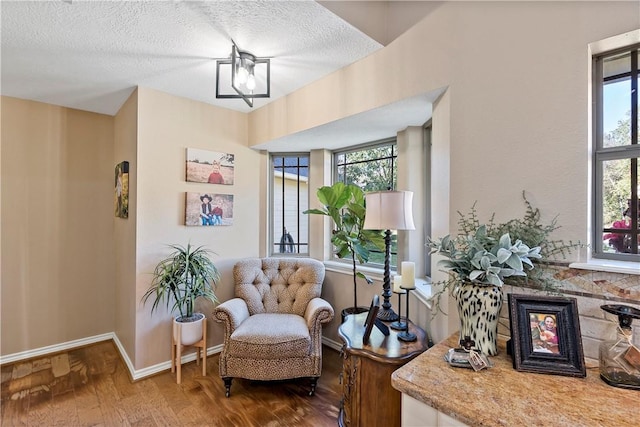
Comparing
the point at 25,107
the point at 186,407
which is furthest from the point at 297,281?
the point at 25,107

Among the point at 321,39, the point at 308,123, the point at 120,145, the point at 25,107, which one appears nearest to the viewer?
the point at 321,39

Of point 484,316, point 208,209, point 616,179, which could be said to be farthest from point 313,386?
point 616,179

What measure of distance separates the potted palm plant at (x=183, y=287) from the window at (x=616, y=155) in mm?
2681

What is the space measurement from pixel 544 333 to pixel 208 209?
2.82 metres

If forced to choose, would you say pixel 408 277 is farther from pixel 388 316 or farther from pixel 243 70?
pixel 243 70

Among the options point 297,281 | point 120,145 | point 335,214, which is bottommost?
point 297,281

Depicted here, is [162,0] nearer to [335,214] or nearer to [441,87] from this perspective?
[441,87]

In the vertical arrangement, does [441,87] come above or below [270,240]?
above

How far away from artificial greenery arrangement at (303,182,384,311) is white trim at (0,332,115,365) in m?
2.95

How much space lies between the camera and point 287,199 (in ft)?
11.7

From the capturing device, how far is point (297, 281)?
2904 mm

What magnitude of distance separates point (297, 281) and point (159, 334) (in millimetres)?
1368

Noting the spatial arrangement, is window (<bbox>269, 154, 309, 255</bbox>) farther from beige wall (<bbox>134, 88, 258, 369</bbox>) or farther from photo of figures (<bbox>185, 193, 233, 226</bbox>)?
photo of figures (<bbox>185, 193, 233, 226</bbox>)

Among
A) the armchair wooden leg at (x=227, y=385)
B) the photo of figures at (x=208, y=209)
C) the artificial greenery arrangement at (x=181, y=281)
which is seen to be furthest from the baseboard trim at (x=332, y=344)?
the photo of figures at (x=208, y=209)
